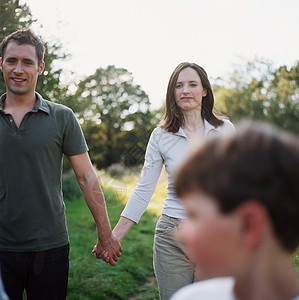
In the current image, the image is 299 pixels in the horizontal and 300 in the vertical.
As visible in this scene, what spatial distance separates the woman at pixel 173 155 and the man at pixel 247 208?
1828 mm

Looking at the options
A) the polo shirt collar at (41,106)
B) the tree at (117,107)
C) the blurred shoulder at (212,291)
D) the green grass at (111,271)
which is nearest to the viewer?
the blurred shoulder at (212,291)

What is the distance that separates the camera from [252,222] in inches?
37.7

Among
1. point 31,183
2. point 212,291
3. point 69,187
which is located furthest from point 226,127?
point 69,187

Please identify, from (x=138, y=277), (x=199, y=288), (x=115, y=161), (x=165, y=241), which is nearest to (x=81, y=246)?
(x=138, y=277)

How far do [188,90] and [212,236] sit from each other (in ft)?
7.41

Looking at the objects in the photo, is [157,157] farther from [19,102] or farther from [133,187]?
[133,187]

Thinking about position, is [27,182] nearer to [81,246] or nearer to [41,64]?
[41,64]

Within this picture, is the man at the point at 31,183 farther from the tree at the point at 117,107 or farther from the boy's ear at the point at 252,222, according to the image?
the tree at the point at 117,107

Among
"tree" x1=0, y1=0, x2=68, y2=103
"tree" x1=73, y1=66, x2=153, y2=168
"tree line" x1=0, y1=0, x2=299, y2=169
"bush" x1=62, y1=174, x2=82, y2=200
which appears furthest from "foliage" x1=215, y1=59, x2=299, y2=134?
"tree" x1=0, y1=0, x2=68, y2=103

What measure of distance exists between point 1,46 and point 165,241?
6.13ft

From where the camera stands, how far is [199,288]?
4.04 feet

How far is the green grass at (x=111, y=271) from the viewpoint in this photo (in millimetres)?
5207

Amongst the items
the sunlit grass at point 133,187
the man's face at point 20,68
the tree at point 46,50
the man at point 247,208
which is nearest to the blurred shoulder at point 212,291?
the man at point 247,208

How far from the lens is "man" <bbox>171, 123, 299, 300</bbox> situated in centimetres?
94
